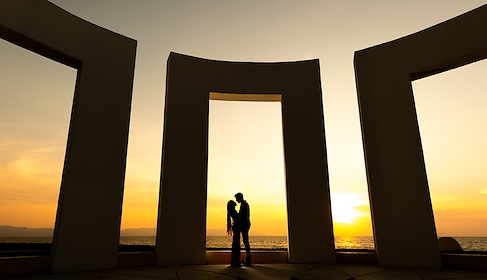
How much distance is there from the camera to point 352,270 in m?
5.65

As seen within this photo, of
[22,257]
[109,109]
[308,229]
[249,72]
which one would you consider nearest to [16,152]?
[109,109]

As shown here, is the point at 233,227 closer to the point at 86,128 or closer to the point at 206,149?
the point at 206,149

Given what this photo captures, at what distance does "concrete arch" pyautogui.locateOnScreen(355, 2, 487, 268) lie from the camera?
635cm

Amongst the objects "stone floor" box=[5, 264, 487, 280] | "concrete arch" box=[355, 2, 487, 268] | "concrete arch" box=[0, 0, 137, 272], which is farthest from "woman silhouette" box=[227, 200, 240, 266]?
"concrete arch" box=[355, 2, 487, 268]

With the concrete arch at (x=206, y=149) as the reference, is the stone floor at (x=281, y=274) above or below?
below

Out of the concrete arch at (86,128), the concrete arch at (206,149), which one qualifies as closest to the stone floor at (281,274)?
the concrete arch at (86,128)

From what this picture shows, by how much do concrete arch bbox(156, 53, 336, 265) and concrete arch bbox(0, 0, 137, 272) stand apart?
1.08 m

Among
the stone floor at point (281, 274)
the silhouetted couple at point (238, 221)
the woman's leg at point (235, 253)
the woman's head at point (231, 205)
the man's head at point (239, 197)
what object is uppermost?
the man's head at point (239, 197)

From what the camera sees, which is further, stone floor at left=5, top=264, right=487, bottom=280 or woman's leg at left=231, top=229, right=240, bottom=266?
woman's leg at left=231, top=229, right=240, bottom=266

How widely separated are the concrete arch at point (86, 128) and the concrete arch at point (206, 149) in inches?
42.6

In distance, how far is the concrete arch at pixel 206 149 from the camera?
21.7ft

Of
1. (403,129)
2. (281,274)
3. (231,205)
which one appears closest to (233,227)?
(231,205)

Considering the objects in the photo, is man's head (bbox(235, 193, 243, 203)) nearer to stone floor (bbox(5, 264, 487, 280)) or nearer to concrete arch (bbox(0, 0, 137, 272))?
stone floor (bbox(5, 264, 487, 280))

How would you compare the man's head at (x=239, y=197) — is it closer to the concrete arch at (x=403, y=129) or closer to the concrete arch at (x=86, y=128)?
the concrete arch at (x=86, y=128)
